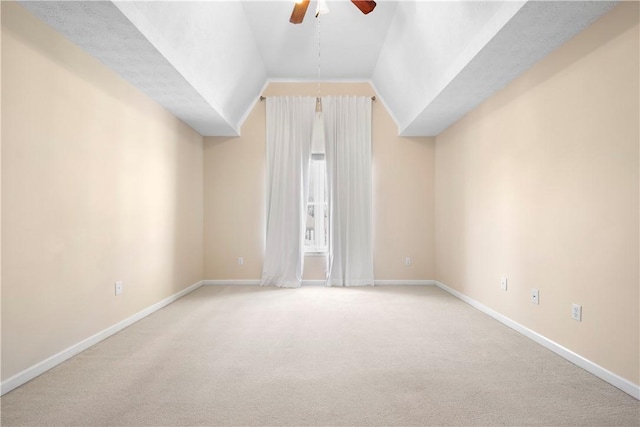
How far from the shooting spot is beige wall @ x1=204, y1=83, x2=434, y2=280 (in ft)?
17.5

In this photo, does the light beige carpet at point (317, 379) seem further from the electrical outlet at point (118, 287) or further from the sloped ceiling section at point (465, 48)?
the sloped ceiling section at point (465, 48)

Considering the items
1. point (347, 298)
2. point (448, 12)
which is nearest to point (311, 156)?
point (347, 298)

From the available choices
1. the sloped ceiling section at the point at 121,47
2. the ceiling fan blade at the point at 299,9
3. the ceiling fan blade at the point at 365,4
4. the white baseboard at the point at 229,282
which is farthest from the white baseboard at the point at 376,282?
the ceiling fan blade at the point at 365,4

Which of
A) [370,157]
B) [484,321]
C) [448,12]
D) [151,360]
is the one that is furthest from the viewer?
[370,157]

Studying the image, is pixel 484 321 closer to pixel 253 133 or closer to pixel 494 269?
pixel 494 269

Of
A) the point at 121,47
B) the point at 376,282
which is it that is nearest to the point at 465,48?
the point at 121,47

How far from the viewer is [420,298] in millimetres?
4461

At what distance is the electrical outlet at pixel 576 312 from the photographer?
243 centimetres

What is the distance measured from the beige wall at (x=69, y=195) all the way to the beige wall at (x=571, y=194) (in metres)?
3.58

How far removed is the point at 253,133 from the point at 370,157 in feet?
5.94

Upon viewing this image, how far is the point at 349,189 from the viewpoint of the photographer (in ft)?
17.3

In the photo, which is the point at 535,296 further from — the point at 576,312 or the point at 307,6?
the point at 307,6

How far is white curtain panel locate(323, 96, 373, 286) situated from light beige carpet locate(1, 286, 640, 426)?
1757mm

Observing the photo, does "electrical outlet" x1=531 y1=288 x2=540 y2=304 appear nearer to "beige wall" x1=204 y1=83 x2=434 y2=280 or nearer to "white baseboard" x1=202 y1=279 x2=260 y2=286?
"beige wall" x1=204 y1=83 x2=434 y2=280
